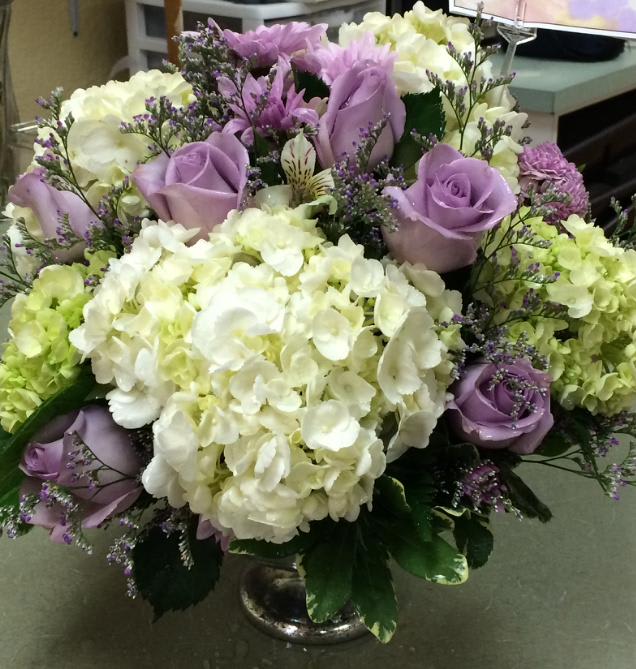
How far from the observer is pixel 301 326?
0.48 m

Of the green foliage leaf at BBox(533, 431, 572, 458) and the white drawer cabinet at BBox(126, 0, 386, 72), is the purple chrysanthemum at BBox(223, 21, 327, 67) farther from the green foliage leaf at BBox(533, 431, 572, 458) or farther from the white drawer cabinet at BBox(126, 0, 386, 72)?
the white drawer cabinet at BBox(126, 0, 386, 72)

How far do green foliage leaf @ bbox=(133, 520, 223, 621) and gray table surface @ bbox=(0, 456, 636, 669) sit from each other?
123mm

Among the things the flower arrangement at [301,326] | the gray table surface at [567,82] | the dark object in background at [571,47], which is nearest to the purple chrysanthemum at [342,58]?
the flower arrangement at [301,326]

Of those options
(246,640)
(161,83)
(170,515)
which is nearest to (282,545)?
(170,515)

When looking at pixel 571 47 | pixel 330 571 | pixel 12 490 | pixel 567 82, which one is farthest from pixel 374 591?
pixel 571 47

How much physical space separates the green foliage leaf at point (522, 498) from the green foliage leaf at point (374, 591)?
→ 0.32 ft

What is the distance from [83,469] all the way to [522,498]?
0.93 ft

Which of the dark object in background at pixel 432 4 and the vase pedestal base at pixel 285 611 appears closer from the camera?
the vase pedestal base at pixel 285 611

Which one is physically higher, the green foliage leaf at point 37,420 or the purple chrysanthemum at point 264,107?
the purple chrysanthemum at point 264,107

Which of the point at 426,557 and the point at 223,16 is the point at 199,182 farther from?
the point at 223,16

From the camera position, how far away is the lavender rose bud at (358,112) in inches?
21.6

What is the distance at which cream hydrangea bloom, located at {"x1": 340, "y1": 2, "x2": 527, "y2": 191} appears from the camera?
604mm

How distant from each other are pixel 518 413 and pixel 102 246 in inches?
11.2

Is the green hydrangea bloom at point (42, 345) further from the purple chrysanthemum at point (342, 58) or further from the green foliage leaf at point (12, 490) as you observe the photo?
the purple chrysanthemum at point (342, 58)
